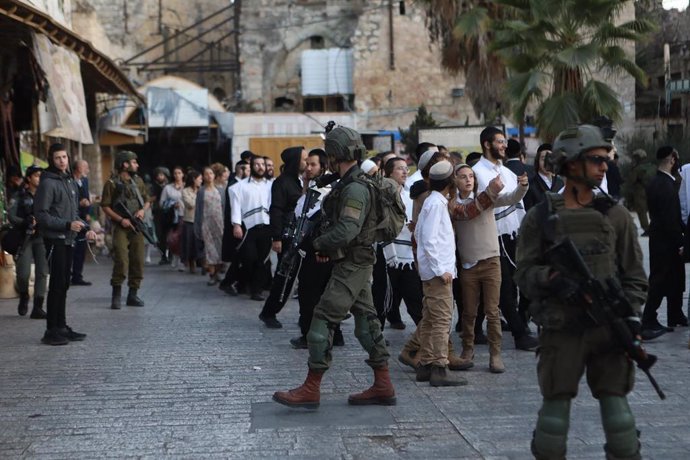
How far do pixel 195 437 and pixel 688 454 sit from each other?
9.40 ft

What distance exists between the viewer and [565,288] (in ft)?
13.8

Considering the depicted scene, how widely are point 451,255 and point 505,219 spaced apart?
189 centimetres

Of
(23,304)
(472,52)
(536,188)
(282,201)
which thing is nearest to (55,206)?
(282,201)

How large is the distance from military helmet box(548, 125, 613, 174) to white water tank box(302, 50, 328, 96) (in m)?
31.7

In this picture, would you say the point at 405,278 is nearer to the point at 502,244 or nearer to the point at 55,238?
the point at 502,244

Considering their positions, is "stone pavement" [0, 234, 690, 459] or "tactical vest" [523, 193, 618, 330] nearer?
"tactical vest" [523, 193, 618, 330]

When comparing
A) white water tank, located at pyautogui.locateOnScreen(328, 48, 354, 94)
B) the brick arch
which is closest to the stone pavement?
white water tank, located at pyautogui.locateOnScreen(328, 48, 354, 94)

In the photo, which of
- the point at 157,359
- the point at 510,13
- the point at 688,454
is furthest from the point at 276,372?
the point at 510,13

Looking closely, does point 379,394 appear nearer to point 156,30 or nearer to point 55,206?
point 55,206

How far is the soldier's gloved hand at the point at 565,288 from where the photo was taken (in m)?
4.19

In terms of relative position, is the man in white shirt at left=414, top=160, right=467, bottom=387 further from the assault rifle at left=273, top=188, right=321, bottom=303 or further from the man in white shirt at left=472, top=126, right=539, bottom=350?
the assault rifle at left=273, top=188, right=321, bottom=303

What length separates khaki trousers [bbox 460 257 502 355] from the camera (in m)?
7.75

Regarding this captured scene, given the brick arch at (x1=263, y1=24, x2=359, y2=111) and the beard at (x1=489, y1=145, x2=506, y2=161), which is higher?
the brick arch at (x1=263, y1=24, x2=359, y2=111)

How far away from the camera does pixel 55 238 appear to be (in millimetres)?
9031
